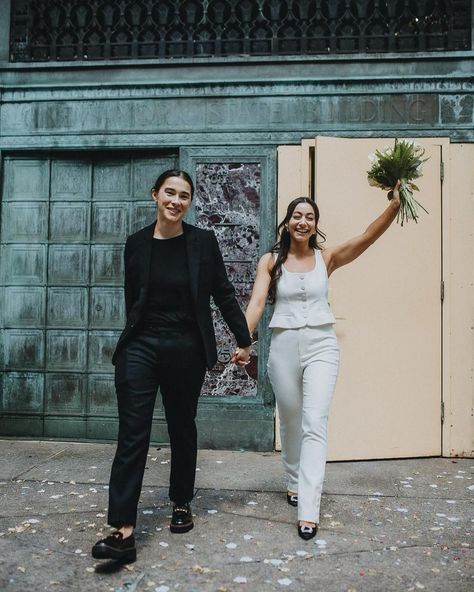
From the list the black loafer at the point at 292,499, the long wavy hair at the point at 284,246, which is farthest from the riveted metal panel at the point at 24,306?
the black loafer at the point at 292,499

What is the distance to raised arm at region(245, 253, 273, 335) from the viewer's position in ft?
13.4

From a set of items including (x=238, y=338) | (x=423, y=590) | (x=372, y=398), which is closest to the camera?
(x=423, y=590)

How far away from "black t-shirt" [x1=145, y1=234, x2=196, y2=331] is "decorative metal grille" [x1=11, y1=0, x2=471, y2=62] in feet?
11.6

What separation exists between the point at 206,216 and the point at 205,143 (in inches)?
28.3

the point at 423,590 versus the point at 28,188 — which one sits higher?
the point at 28,188

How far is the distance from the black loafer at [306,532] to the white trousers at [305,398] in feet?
0.15

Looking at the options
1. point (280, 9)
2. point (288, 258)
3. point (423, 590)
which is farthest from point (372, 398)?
point (280, 9)

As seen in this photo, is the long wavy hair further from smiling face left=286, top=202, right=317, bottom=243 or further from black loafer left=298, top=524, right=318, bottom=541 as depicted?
black loafer left=298, top=524, right=318, bottom=541

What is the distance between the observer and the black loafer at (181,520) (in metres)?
3.72

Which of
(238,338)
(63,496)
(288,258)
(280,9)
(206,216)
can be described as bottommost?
(63,496)

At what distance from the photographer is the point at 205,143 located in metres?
6.12

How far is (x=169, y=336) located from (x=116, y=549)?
3.82ft

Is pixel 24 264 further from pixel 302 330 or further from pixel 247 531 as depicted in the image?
pixel 247 531

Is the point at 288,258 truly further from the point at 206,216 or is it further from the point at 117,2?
the point at 117,2
